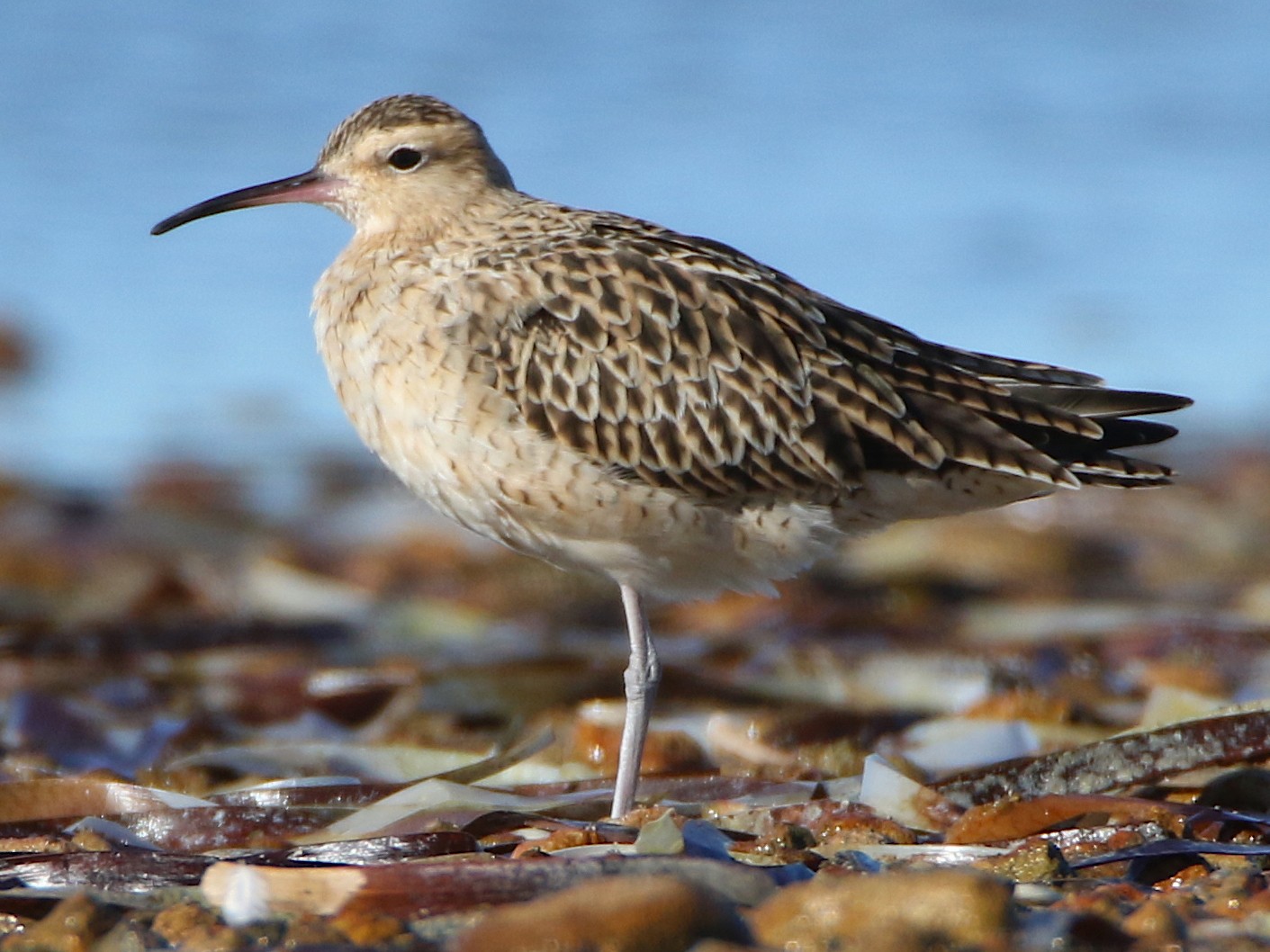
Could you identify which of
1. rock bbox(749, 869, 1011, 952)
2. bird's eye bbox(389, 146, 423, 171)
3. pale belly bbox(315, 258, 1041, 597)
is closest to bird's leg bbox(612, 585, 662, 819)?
pale belly bbox(315, 258, 1041, 597)

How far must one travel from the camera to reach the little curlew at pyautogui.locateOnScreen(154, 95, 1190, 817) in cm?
507

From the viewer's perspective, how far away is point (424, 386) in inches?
200

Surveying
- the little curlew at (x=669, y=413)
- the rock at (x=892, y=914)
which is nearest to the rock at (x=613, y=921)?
the rock at (x=892, y=914)

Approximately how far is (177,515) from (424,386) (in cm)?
781

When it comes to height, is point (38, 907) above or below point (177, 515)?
below

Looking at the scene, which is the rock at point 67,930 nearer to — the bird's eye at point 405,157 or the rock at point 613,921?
the rock at point 613,921

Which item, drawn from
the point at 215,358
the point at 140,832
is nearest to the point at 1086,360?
the point at 215,358

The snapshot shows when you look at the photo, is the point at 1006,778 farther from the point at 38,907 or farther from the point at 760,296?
the point at 38,907

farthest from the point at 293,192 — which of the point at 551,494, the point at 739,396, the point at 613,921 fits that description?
the point at 613,921

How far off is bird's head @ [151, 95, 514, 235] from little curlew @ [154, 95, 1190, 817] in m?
0.37

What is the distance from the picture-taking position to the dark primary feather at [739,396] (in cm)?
514

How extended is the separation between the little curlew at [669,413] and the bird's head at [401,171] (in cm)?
37

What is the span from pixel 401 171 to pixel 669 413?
1436 mm

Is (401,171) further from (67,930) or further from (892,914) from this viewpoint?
(892,914)
